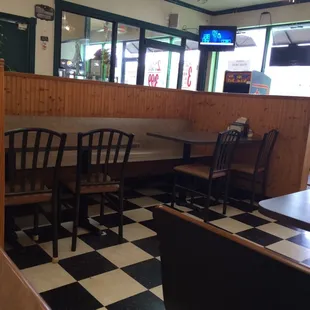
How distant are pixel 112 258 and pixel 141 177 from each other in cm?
212

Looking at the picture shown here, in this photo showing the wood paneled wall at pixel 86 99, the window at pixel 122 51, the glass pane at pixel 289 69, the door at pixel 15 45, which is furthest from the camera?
the glass pane at pixel 289 69

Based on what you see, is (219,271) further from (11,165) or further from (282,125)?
(282,125)

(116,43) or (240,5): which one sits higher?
(240,5)

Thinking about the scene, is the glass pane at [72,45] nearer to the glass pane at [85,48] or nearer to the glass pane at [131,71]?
the glass pane at [85,48]

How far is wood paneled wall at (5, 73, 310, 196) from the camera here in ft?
12.3

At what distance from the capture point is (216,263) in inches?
36.7

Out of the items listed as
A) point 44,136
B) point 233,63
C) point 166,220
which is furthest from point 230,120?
Result: point 233,63

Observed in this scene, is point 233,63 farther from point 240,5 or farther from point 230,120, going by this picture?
point 230,120

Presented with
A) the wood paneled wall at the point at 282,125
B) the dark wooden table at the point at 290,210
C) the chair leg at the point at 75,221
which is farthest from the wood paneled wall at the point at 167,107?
the dark wooden table at the point at 290,210

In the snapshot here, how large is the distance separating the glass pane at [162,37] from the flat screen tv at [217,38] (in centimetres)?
75

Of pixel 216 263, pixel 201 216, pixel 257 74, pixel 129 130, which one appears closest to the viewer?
pixel 216 263

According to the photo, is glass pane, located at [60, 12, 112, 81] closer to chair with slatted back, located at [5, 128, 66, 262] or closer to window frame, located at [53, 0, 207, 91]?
window frame, located at [53, 0, 207, 91]

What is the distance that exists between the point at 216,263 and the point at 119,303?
4.28ft

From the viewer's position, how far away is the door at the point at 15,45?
5930 millimetres
